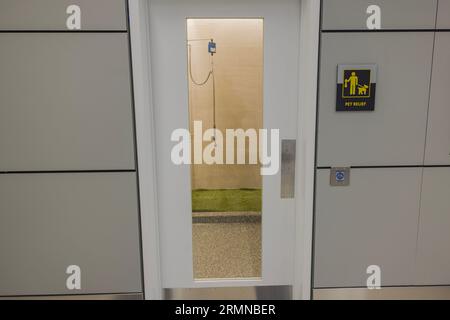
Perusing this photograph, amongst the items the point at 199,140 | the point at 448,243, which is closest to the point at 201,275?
the point at 199,140

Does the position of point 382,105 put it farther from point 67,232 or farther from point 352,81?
point 67,232

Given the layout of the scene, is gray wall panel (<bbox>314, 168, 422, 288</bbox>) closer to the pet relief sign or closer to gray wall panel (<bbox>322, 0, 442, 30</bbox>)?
the pet relief sign

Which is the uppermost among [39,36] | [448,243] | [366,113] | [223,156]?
[39,36]

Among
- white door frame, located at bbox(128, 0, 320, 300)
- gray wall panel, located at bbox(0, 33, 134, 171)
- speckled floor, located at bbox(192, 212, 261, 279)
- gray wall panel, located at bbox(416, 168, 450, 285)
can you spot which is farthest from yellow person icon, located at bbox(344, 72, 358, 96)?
gray wall panel, located at bbox(0, 33, 134, 171)

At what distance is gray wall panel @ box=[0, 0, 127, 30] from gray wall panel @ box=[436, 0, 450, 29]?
187 centimetres

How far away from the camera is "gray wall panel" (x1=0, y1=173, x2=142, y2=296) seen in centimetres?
195

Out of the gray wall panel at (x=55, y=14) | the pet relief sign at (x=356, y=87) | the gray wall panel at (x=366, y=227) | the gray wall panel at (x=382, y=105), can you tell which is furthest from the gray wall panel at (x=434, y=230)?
the gray wall panel at (x=55, y=14)

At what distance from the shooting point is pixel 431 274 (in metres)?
2.10

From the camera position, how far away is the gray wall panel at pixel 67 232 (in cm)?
195

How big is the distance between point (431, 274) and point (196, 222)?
167 centimetres

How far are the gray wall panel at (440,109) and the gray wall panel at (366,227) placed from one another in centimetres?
17
